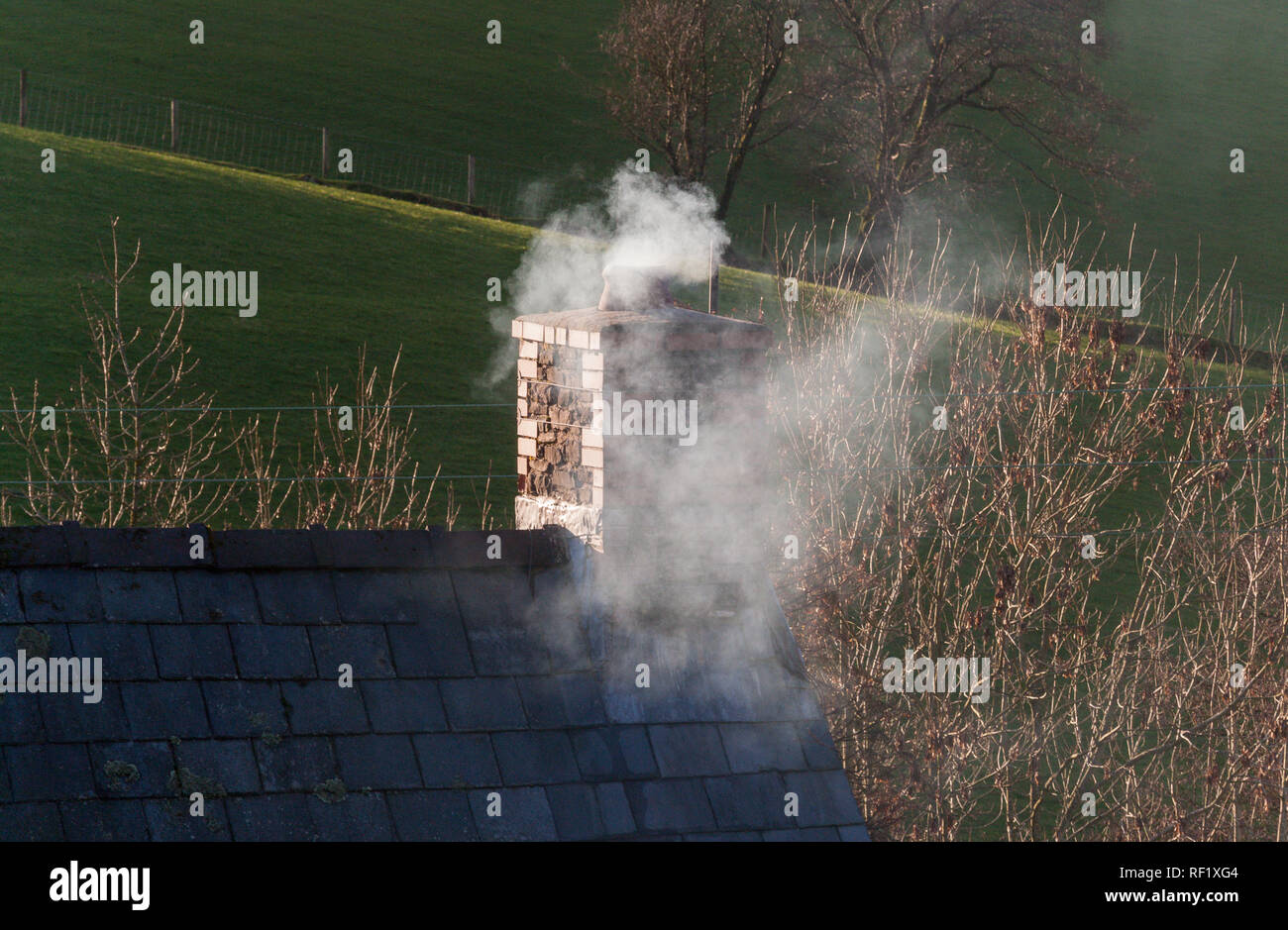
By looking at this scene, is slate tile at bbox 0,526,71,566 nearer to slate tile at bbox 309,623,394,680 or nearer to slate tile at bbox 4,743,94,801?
slate tile at bbox 4,743,94,801

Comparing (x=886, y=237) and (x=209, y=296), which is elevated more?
(x=886, y=237)

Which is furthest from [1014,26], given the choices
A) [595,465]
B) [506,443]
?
[595,465]

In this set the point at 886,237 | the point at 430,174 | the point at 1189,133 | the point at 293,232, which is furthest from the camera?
the point at 1189,133

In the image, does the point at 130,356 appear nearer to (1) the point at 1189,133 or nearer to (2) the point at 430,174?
(2) the point at 430,174

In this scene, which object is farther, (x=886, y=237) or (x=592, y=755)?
(x=886, y=237)

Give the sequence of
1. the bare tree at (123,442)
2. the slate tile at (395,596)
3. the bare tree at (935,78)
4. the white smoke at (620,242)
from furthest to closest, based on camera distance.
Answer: the bare tree at (935,78) → the bare tree at (123,442) → the white smoke at (620,242) → the slate tile at (395,596)

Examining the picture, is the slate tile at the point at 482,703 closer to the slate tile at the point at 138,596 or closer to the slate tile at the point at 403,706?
the slate tile at the point at 403,706

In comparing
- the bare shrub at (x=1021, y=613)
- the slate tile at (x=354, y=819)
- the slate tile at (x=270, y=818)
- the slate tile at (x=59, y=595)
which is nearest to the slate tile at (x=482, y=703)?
the slate tile at (x=354, y=819)
